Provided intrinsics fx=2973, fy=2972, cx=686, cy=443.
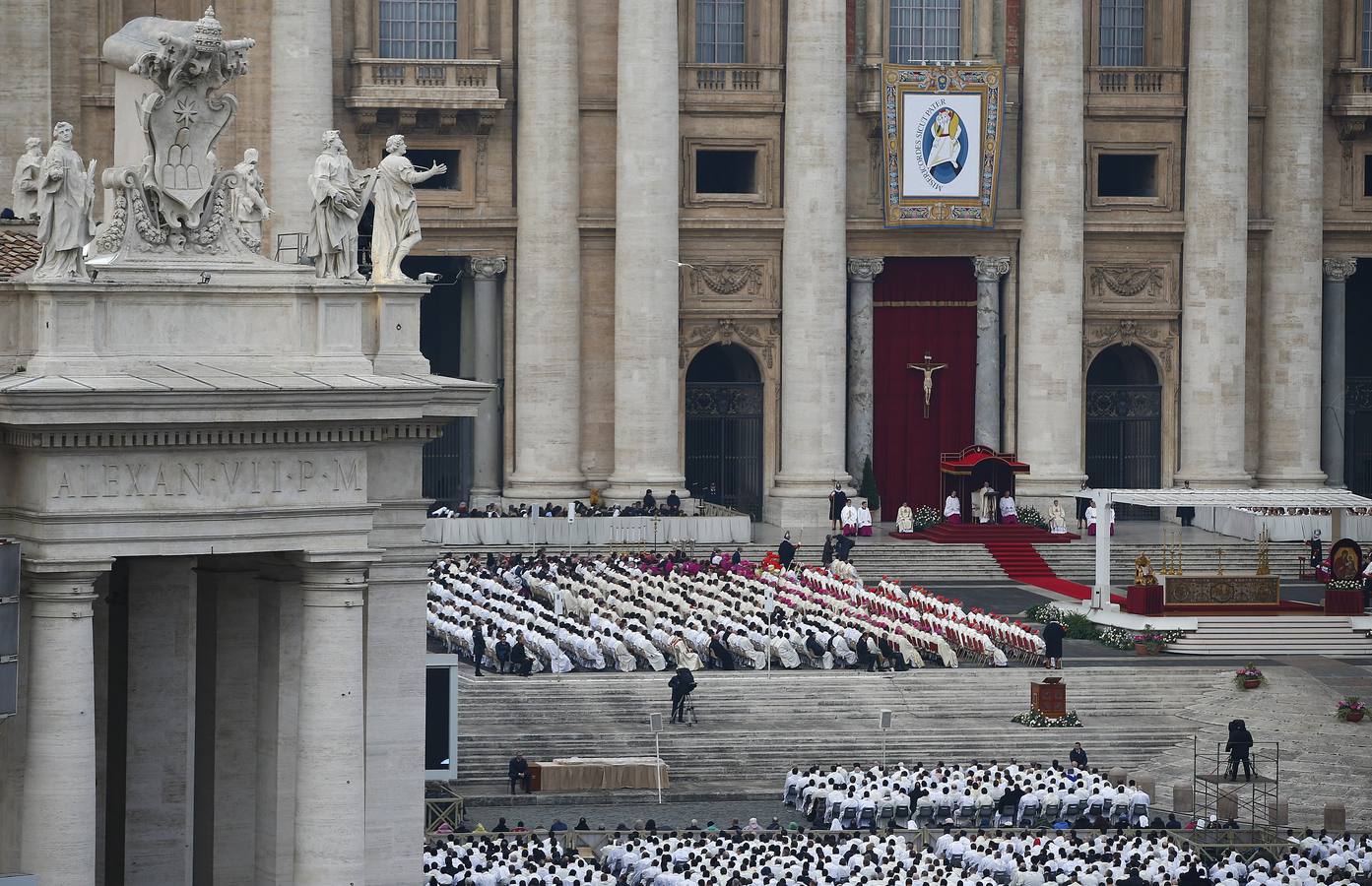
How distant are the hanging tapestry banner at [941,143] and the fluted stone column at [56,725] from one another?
51814 mm

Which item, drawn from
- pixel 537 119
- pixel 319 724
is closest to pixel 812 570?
pixel 537 119

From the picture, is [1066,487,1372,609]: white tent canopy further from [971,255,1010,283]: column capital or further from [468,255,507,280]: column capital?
[468,255,507,280]: column capital

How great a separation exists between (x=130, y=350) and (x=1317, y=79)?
5614 centimetres

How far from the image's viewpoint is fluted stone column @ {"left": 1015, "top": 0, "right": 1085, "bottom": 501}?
80188mm

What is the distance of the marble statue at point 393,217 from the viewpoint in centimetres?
3438

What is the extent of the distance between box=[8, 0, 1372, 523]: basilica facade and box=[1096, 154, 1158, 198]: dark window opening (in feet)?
0.33

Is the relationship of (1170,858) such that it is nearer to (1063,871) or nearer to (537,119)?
(1063,871)

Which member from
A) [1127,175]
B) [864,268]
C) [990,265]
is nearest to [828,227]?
[864,268]

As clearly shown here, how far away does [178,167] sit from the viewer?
32.3 metres

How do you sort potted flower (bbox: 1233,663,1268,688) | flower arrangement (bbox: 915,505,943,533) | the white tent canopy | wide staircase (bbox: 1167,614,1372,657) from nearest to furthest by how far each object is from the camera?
potted flower (bbox: 1233,663,1268,688), wide staircase (bbox: 1167,614,1372,657), the white tent canopy, flower arrangement (bbox: 915,505,943,533)

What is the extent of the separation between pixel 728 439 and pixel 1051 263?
33.4ft

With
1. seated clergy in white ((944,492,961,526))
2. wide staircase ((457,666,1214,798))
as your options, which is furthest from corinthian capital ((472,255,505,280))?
wide staircase ((457,666,1214,798))

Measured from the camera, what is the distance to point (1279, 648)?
212 feet

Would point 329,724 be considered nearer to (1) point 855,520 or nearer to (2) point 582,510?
(2) point 582,510
